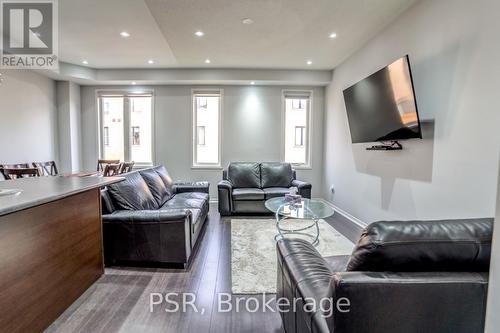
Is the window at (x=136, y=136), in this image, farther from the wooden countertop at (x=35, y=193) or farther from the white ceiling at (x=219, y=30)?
the wooden countertop at (x=35, y=193)

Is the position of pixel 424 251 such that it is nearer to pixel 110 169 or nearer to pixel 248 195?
pixel 248 195

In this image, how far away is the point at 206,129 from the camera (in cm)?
593

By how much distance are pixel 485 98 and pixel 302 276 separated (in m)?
2.10

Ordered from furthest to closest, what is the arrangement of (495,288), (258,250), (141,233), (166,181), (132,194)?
1. (166,181)
2. (258,250)
3. (132,194)
4. (141,233)
5. (495,288)

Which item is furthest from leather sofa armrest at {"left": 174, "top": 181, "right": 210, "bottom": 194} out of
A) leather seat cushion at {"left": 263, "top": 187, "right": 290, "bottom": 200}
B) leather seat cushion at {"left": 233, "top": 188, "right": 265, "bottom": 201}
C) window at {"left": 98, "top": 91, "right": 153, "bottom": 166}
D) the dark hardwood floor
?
window at {"left": 98, "top": 91, "right": 153, "bottom": 166}

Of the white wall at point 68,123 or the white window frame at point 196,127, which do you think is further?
the white window frame at point 196,127

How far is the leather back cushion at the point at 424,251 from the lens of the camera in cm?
96

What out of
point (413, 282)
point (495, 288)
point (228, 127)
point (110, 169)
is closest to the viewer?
point (495, 288)

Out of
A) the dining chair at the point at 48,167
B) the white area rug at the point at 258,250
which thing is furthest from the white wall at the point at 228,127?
the white area rug at the point at 258,250

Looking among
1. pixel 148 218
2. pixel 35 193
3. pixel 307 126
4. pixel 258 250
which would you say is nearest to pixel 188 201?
pixel 148 218

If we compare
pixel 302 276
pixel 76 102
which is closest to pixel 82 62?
pixel 76 102

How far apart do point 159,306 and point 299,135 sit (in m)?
4.76

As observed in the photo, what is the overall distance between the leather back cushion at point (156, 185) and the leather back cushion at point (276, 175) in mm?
2039

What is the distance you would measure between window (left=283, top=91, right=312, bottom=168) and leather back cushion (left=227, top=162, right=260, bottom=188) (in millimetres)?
1094
